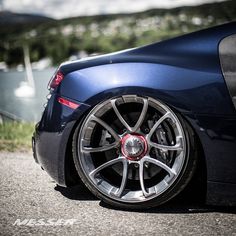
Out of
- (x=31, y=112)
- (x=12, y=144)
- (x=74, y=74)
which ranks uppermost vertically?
(x=74, y=74)

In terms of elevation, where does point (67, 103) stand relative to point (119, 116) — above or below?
above

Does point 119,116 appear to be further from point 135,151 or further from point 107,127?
point 135,151

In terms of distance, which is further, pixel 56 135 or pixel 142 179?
pixel 56 135

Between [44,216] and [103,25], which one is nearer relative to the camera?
[44,216]

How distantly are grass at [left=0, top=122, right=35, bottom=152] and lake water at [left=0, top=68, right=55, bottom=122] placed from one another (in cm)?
4426

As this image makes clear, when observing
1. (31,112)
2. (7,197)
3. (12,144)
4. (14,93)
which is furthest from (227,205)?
(14,93)

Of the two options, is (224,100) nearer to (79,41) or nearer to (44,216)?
(44,216)

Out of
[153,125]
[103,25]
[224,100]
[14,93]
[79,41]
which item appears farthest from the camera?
[103,25]

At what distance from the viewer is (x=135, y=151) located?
3.17 metres

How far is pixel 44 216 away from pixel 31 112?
6892 centimetres

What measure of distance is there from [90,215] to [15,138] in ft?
13.4

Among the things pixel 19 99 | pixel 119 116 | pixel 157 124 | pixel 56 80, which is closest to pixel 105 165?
pixel 119 116

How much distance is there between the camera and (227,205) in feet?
Answer: 9.85

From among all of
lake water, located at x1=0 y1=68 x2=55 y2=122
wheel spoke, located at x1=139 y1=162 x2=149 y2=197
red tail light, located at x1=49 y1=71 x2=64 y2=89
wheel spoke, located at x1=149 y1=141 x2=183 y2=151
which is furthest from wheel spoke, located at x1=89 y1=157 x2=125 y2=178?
lake water, located at x1=0 y1=68 x2=55 y2=122
